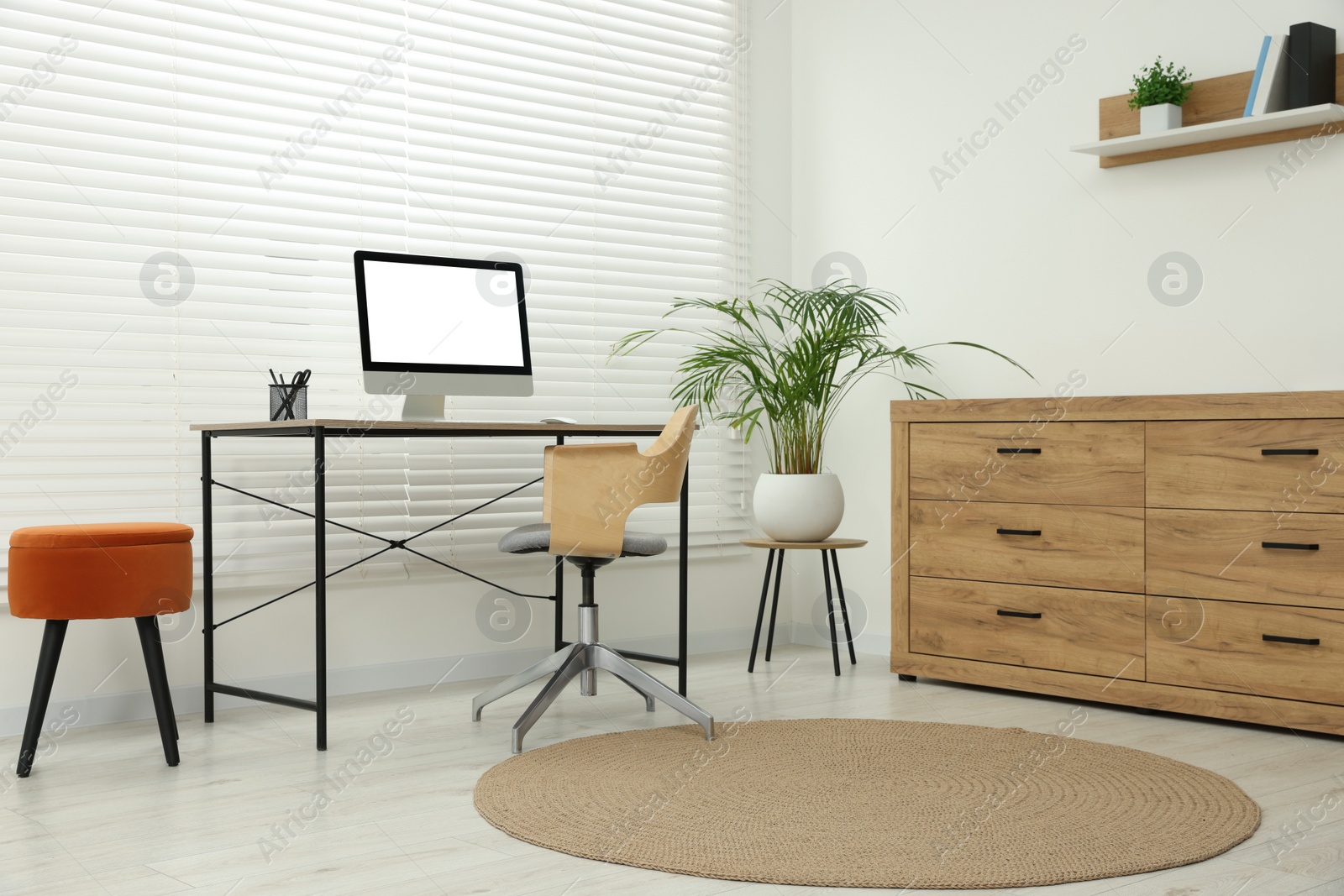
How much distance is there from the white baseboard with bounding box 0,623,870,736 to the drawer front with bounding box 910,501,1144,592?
780mm

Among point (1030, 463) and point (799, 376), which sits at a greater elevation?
point (799, 376)

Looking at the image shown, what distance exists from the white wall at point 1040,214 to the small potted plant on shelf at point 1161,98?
9 centimetres

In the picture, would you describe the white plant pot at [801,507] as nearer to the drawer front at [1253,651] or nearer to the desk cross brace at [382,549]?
the desk cross brace at [382,549]

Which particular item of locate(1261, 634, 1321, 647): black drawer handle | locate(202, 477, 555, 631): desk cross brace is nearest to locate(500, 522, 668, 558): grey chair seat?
locate(202, 477, 555, 631): desk cross brace

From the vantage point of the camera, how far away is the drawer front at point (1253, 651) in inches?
115

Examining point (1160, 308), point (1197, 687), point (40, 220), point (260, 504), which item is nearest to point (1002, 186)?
point (1160, 308)

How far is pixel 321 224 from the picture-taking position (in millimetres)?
3650

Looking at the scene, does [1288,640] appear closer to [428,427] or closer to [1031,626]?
[1031,626]

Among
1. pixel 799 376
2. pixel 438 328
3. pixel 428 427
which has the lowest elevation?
pixel 428 427

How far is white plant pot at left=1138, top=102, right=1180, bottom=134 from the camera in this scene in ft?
11.5

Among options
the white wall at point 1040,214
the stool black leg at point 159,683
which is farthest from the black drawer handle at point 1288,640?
the stool black leg at point 159,683

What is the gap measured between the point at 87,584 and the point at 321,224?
143cm

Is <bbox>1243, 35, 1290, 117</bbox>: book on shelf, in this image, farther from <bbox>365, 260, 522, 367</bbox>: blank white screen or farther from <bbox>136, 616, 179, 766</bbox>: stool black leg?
<bbox>136, 616, 179, 766</bbox>: stool black leg

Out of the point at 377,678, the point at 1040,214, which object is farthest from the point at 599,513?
the point at 1040,214
